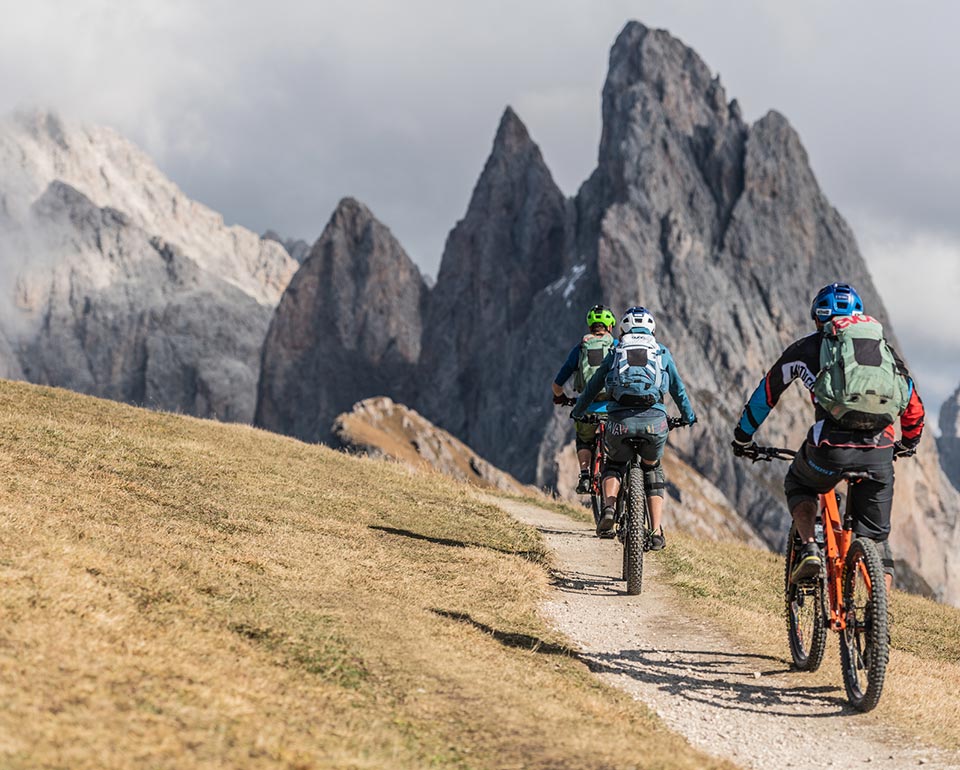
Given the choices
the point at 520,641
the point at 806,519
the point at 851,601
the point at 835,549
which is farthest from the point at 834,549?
the point at 520,641

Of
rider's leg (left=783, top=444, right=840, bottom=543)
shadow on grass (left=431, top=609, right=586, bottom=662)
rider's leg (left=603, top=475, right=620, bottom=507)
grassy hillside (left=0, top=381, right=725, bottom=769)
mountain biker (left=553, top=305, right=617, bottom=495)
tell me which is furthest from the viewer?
mountain biker (left=553, top=305, right=617, bottom=495)

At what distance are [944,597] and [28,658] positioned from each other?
194589mm

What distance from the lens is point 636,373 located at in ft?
37.1

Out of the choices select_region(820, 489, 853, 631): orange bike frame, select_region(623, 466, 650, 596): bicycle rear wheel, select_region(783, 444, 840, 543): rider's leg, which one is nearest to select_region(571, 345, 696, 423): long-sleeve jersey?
select_region(623, 466, 650, 596): bicycle rear wheel

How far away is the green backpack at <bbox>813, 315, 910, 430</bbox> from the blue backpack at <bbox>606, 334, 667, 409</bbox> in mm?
3599

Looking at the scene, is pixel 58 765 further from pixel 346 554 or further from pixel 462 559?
pixel 462 559

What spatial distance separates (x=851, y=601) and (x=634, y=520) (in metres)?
3.83

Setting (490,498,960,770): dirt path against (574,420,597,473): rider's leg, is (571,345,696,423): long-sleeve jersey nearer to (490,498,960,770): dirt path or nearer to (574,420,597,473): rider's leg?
(574,420,597,473): rider's leg

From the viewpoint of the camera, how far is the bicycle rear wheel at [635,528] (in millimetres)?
11516

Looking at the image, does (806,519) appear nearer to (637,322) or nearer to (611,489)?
(611,489)

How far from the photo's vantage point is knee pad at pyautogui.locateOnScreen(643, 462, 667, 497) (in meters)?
11.8

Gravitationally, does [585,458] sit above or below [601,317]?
below

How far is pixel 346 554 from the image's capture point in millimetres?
11320

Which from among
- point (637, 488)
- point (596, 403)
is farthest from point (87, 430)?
point (637, 488)
